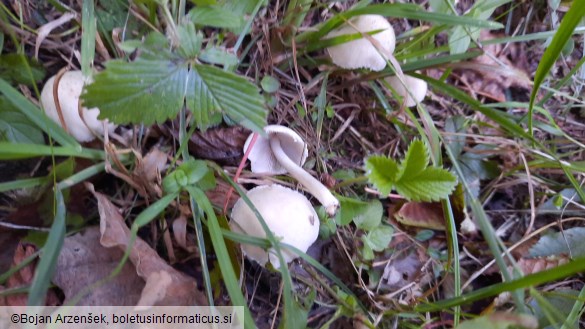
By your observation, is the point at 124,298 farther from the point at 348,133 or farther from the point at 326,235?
the point at 348,133

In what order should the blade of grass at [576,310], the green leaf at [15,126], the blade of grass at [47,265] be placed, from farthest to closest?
1. the blade of grass at [576,310]
2. the green leaf at [15,126]
3. the blade of grass at [47,265]

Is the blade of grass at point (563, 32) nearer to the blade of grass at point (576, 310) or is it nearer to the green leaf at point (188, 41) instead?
the blade of grass at point (576, 310)

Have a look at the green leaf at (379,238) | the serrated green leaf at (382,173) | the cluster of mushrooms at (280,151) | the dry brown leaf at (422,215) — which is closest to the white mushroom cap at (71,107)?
the cluster of mushrooms at (280,151)

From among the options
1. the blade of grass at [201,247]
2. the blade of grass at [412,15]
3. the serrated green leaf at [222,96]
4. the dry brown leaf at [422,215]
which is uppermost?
the blade of grass at [412,15]

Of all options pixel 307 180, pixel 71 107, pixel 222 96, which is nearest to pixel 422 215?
pixel 307 180

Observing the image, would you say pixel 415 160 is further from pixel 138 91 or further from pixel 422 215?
pixel 138 91

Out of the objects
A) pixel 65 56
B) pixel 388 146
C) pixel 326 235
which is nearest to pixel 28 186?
pixel 65 56

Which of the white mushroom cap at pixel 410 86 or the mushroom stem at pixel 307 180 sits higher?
the white mushroom cap at pixel 410 86
